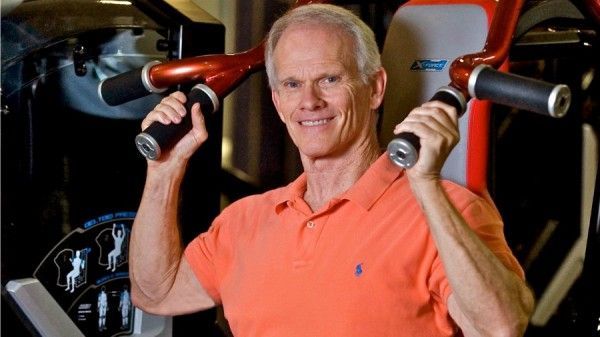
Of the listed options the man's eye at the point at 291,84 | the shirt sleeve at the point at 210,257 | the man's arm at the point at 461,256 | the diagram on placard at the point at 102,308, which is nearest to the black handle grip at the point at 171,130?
the man's eye at the point at 291,84

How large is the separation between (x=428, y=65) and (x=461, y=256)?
0.58 m

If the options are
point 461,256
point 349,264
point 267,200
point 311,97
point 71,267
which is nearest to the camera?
point 461,256

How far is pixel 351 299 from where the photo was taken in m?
1.78

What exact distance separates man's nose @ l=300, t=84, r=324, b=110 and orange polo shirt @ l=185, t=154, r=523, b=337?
0.59ft

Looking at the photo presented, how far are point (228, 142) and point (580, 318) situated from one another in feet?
4.16

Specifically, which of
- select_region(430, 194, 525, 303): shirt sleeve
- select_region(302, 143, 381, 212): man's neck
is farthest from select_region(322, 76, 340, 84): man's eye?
select_region(430, 194, 525, 303): shirt sleeve

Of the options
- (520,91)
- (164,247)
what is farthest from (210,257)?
(520,91)

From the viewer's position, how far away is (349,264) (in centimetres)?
181

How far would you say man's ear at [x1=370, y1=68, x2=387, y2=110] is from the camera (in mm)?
1965

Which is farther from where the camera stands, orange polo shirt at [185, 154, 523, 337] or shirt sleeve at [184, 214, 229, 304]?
shirt sleeve at [184, 214, 229, 304]

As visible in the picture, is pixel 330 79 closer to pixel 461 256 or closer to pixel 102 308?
pixel 461 256

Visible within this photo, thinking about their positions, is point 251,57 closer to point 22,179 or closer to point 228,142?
point 22,179

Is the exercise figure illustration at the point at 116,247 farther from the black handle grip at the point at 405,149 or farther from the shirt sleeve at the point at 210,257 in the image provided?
the black handle grip at the point at 405,149

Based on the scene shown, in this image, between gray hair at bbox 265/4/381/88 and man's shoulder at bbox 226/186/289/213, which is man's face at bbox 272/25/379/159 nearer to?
gray hair at bbox 265/4/381/88
